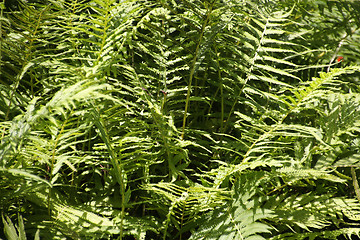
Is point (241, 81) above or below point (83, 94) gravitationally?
below

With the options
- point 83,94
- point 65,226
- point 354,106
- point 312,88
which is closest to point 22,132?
point 83,94

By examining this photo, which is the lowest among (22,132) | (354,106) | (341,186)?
(341,186)

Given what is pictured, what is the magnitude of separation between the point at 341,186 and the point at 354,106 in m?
0.25

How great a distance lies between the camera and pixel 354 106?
1.08 m

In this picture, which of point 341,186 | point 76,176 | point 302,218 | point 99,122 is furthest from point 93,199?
point 341,186

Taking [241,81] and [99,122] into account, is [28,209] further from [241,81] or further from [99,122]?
[241,81]

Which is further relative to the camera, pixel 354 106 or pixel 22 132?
pixel 354 106

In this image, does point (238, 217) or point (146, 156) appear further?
point (146, 156)

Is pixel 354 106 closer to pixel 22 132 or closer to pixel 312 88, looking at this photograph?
pixel 312 88

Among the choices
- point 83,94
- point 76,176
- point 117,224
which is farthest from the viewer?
point 76,176

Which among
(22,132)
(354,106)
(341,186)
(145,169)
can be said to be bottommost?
(341,186)

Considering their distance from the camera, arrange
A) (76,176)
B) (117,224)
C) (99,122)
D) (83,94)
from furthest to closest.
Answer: (76,176) → (117,224) → (99,122) → (83,94)

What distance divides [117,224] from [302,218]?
0.47 metres

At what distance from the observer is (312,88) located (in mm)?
930
